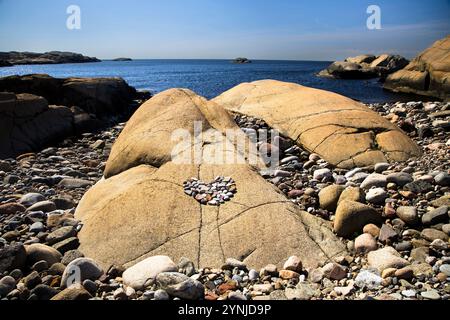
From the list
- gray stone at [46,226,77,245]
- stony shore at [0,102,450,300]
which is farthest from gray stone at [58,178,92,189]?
gray stone at [46,226,77,245]

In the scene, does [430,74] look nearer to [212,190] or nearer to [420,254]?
[420,254]

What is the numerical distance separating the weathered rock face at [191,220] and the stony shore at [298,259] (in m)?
0.22

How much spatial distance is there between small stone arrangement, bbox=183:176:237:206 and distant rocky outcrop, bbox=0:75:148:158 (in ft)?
25.9

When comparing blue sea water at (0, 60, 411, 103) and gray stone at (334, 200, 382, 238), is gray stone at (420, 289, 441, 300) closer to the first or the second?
gray stone at (334, 200, 382, 238)

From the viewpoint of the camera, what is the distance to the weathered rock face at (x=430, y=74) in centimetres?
2309

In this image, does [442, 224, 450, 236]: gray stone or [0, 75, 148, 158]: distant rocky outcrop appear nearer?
[442, 224, 450, 236]: gray stone

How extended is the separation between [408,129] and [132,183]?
780 centimetres

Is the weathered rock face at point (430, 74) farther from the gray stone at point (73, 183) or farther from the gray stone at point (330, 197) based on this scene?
the gray stone at point (73, 183)

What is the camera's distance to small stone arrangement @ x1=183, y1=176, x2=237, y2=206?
5238 mm

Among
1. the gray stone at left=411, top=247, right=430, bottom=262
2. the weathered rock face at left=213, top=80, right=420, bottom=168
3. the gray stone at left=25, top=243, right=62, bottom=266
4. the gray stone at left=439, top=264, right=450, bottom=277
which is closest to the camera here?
the gray stone at left=439, top=264, right=450, bottom=277
